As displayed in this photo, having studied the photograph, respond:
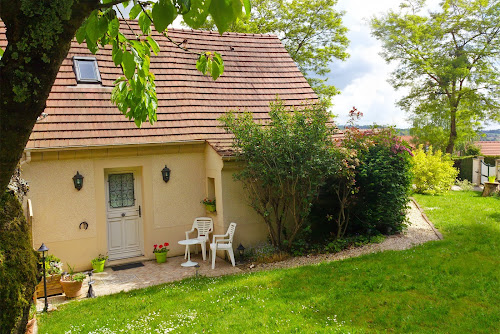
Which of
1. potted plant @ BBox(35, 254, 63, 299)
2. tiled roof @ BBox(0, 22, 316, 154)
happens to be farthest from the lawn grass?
tiled roof @ BBox(0, 22, 316, 154)

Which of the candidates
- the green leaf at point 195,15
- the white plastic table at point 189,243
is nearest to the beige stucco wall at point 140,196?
the white plastic table at point 189,243

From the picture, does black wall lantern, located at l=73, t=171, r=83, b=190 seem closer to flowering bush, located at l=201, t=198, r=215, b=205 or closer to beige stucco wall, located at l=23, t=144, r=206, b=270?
beige stucco wall, located at l=23, t=144, r=206, b=270

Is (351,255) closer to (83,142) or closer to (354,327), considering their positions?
(354,327)

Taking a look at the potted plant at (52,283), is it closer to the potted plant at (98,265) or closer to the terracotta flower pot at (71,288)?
the terracotta flower pot at (71,288)

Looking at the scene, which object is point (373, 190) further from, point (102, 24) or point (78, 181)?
point (102, 24)

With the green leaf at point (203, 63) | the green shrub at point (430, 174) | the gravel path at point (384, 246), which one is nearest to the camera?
the green leaf at point (203, 63)

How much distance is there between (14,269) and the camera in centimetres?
300

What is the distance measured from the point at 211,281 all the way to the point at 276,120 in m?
4.16

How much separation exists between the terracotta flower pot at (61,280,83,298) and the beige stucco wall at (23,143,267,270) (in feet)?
6.52

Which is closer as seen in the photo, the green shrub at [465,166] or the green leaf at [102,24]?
the green leaf at [102,24]

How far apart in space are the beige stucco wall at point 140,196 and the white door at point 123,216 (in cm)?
15

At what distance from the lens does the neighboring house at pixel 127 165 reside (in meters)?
10.1

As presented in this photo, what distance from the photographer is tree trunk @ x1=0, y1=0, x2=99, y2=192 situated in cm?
178

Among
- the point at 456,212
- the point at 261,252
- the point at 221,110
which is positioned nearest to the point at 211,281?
the point at 261,252
